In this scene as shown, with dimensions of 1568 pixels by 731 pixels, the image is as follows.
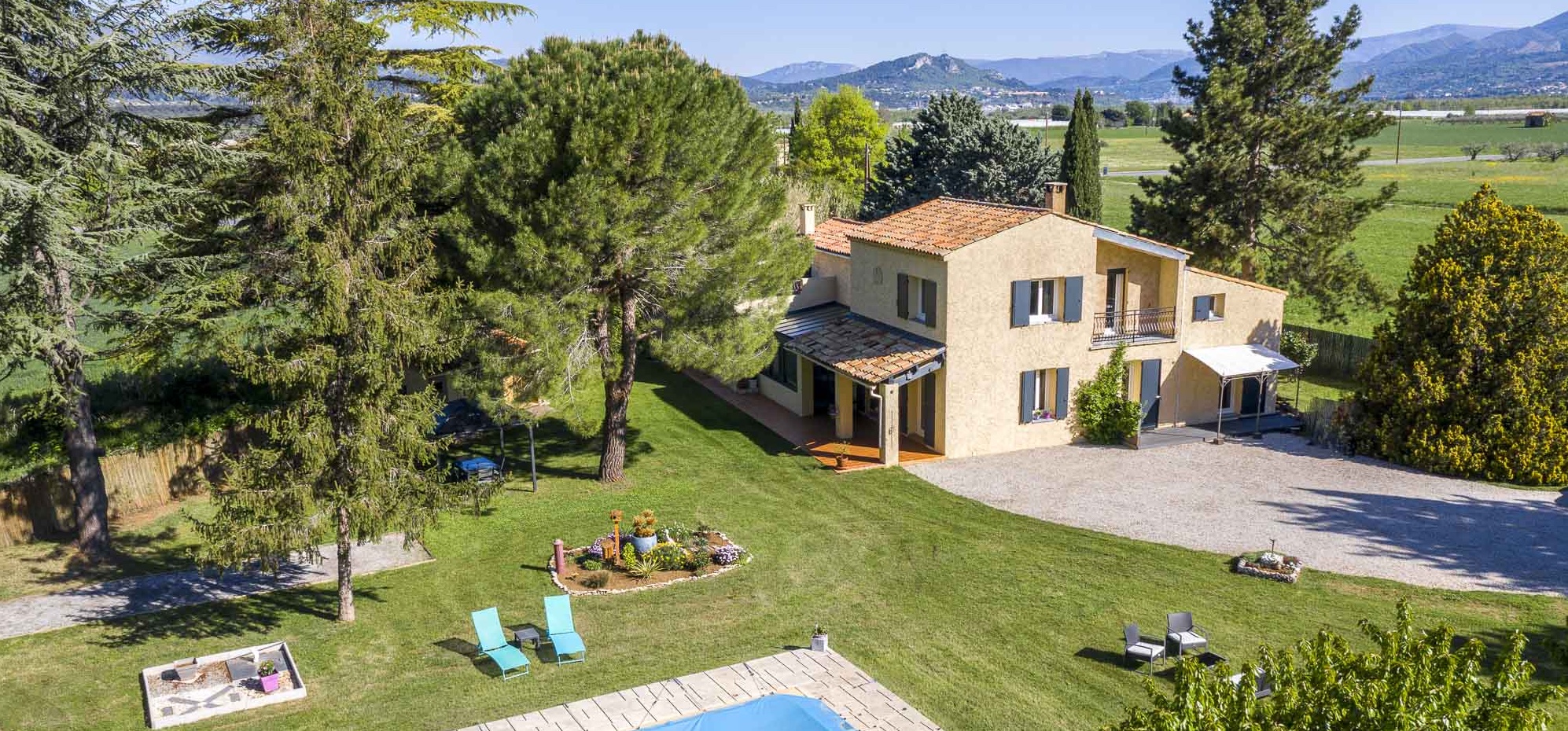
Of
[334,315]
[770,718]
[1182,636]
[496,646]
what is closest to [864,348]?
[1182,636]

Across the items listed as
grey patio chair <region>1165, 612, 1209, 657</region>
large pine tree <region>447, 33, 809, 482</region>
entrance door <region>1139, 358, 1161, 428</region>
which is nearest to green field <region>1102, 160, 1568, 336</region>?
entrance door <region>1139, 358, 1161, 428</region>

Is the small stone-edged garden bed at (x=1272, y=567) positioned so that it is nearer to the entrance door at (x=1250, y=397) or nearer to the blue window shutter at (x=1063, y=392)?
the blue window shutter at (x=1063, y=392)

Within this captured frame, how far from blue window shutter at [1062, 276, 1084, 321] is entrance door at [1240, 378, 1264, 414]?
6581 mm

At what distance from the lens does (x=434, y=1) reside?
25984mm

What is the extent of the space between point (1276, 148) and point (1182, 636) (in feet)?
77.7

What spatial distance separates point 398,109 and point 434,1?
1134 cm

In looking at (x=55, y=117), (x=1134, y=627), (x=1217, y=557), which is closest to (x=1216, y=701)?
(x=1134, y=627)

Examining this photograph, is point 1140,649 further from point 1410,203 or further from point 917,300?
point 1410,203

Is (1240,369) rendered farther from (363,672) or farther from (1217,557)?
(363,672)

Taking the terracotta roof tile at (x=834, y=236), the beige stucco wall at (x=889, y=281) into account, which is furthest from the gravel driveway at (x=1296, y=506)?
the terracotta roof tile at (x=834, y=236)

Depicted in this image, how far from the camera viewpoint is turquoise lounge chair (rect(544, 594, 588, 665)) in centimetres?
1598

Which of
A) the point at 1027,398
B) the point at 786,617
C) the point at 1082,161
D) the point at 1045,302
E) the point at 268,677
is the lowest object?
the point at 786,617

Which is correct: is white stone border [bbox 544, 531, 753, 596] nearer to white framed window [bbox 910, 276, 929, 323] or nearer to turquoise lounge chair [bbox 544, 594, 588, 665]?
turquoise lounge chair [bbox 544, 594, 588, 665]

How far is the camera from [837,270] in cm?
3244
